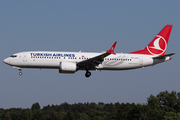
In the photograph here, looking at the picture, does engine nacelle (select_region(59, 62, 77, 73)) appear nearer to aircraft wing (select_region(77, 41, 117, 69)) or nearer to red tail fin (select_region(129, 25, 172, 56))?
aircraft wing (select_region(77, 41, 117, 69))

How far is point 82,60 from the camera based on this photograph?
1845 inches

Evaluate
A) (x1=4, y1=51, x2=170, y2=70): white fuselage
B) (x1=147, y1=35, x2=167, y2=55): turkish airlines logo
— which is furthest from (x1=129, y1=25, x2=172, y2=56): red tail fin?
(x1=4, y1=51, x2=170, y2=70): white fuselage

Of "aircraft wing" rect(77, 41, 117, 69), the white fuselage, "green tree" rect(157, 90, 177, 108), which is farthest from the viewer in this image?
"green tree" rect(157, 90, 177, 108)

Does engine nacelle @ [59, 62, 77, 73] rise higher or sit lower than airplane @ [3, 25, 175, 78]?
lower

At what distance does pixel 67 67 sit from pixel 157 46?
17.3m

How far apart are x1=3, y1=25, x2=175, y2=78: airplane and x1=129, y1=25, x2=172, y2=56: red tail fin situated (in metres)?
0.92

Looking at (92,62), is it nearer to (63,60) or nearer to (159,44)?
(63,60)

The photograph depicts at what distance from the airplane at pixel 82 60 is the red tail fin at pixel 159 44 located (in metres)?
0.92

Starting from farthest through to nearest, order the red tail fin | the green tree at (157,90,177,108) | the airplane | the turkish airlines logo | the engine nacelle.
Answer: the green tree at (157,90,177,108) → the turkish airlines logo → the red tail fin → the airplane → the engine nacelle

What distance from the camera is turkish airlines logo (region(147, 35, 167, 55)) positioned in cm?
5216

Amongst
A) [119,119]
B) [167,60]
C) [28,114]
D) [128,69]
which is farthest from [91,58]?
[28,114]

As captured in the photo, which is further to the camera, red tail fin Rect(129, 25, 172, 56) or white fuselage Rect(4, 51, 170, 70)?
red tail fin Rect(129, 25, 172, 56)

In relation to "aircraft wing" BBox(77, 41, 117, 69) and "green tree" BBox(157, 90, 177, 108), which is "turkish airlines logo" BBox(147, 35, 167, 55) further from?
"green tree" BBox(157, 90, 177, 108)

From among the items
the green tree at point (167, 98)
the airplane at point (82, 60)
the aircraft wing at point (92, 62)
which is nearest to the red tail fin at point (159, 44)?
the airplane at point (82, 60)
